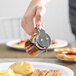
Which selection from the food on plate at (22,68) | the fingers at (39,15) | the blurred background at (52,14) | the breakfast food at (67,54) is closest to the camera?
the food on plate at (22,68)

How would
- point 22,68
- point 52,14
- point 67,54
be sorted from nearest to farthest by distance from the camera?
point 22,68
point 67,54
point 52,14

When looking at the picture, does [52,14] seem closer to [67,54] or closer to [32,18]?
[67,54]

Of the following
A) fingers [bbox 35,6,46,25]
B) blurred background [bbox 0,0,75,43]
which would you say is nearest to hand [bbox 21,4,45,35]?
fingers [bbox 35,6,46,25]

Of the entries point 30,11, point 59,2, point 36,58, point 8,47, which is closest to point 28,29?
point 30,11

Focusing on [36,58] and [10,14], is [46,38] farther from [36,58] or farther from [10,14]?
[10,14]

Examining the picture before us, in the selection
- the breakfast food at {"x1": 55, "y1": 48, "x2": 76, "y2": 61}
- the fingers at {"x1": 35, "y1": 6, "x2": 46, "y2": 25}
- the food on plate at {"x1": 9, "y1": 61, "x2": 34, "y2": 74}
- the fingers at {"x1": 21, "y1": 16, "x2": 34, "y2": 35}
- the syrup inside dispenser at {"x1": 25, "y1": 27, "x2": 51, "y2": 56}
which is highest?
the fingers at {"x1": 35, "y1": 6, "x2": 46, "y2": 25}

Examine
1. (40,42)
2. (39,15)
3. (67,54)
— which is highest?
(39,15)

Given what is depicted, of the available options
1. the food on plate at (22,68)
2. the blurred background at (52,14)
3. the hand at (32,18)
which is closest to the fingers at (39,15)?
the hand at (32,18)

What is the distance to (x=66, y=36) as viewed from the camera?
4.23 m

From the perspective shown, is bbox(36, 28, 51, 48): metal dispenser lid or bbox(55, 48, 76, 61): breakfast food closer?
bbox(36, 28, 51, 48): metal dispenser lid

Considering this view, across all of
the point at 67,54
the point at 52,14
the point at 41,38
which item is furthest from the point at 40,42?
the point at 52,14

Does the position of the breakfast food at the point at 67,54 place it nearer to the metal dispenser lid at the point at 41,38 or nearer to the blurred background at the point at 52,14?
the metal dispenser lid at the point at 41,38

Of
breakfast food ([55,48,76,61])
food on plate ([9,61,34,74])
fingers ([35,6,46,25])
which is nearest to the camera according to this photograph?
food on plate ([9,61,34,74])

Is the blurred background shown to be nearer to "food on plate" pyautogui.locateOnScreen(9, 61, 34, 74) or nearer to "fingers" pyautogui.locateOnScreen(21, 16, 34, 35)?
"fingers" pyautogui.locateOnScreen(21, 16, 34, 35)
